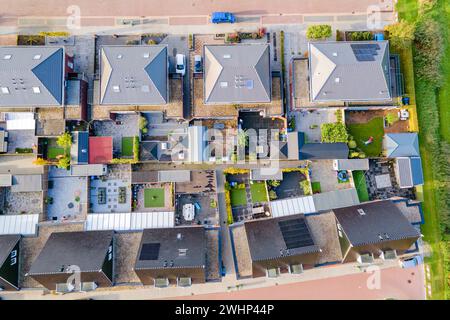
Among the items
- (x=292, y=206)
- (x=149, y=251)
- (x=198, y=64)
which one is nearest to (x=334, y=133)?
(x=292, y=206)

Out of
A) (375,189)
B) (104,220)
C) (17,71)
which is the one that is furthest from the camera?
(375,189)

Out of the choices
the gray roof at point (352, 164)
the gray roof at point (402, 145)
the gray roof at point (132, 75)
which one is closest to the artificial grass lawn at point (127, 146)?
→ the gray roof at point (132, 75)

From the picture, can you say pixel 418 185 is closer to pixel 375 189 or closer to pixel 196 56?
pixel 375 189

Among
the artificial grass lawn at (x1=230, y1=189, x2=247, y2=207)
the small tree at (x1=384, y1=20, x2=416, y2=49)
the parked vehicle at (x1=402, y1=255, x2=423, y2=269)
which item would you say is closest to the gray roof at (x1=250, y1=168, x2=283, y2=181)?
the artificial grass lawn at (x1=230, y1=189, x2=247, y2=207)

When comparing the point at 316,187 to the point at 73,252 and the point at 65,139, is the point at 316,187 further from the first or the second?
the point at 65,139

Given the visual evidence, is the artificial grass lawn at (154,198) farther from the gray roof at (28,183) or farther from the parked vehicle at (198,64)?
the parked vehicle at (198,64)
